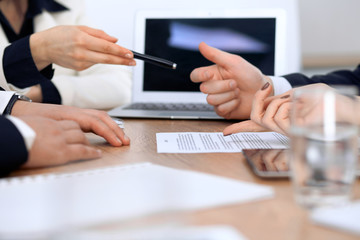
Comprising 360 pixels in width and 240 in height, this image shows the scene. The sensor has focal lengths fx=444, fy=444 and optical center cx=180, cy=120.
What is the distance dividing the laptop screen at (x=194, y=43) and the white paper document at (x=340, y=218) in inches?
37.4

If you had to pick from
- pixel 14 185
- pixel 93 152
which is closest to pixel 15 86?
pixel 93 152

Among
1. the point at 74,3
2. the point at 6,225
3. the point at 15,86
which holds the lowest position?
the point at 6,225

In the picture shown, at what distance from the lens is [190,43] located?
1328mm

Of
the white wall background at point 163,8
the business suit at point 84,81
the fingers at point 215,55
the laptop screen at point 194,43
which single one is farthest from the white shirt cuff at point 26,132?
the white wall background at point 163,8

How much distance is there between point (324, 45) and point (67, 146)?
85.0 inches

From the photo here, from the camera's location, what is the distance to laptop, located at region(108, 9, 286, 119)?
1300 millimetres

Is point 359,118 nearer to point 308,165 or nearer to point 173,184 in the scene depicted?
point 308,165

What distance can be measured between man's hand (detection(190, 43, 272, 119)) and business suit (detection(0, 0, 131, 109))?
2.01ft

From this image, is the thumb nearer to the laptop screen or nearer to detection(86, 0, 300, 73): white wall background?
the laptop screen

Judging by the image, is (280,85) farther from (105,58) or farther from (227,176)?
(227,176)

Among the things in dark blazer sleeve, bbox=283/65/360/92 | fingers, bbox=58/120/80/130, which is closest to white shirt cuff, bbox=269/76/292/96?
dark blazer sleeve, bbox=283/65/360/92

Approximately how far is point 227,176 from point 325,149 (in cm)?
15

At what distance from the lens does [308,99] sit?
1.36 ft

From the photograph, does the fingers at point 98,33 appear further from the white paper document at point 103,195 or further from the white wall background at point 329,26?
the white wall background at point 329,26
